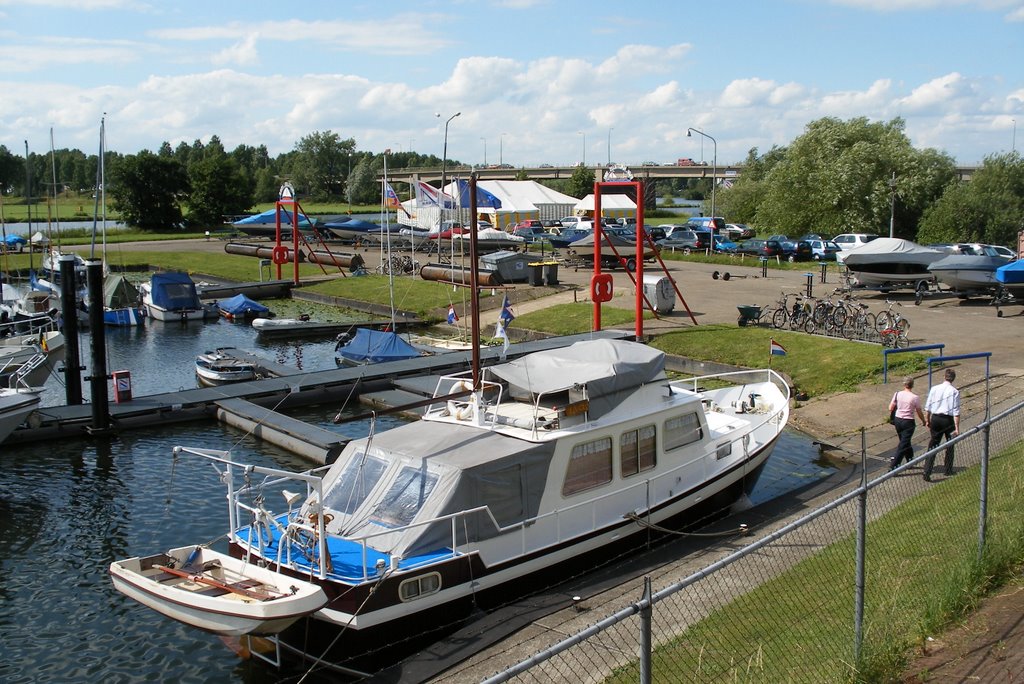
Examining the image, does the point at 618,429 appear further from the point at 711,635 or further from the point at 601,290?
the point at 601,290

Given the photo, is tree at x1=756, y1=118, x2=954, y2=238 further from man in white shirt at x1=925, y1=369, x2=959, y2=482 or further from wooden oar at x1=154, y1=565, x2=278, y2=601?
wooden oar at x1=154, y1=565, x2=278, y2=601

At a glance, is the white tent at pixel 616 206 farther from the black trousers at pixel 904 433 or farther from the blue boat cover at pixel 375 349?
the black trousers at pixel 904 433

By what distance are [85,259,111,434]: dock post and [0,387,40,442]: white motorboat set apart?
1882mm

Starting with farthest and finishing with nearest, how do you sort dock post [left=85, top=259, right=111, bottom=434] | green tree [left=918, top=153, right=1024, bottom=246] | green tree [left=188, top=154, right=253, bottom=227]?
1. green tree [left=188, top=154, right=253, bottom=227]
2. green tree [left=918, top=153, right=1024, bottom=246]
3. dock post [left=85, top=259, right=111, bottom=434]

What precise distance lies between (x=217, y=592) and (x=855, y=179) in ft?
210

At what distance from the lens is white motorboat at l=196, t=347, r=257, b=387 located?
97.0 ft

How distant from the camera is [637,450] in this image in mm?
15562

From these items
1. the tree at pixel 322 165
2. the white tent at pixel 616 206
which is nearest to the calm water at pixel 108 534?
the white tent at pixel 616 206

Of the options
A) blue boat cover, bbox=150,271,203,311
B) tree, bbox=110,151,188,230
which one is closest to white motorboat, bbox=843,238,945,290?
blue boat cover, bbox=150,271,203,311

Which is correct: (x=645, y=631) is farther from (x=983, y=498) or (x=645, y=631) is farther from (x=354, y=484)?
(x=354, y=484)

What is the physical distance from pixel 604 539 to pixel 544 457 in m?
1.78

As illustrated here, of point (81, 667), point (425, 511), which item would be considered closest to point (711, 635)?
point (425, 511)

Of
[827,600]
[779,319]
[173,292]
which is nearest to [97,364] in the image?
[827,600]

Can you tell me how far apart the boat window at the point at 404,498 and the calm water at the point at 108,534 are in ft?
8.45
